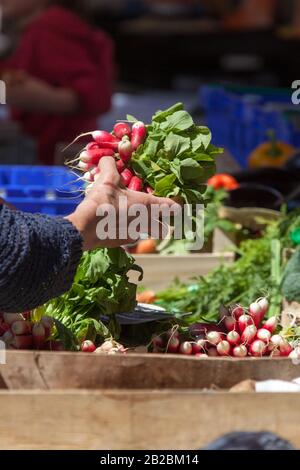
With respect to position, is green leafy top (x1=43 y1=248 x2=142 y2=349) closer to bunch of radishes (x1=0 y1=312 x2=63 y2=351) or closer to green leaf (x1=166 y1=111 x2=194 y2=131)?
bunch of radishes (x1=0 y1=312 x2=63 y2=351)

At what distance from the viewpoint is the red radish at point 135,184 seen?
2535 millimetres

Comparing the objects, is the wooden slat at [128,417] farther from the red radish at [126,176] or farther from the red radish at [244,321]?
the red radish at [126,176]

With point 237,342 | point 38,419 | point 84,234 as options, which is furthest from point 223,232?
point 38,419

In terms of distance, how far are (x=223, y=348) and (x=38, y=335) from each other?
473 millimetres

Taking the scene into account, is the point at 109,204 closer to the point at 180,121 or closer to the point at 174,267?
the point at 180,121

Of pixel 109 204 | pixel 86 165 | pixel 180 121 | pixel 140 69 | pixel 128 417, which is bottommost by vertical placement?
pixel 128 417

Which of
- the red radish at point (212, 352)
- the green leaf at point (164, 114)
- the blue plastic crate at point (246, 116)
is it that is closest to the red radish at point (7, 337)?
the red radish at point (212, 352)

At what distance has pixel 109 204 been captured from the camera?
230cm

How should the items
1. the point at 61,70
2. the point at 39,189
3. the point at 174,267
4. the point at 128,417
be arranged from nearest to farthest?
the point at 128,417 → the point at 174,267 → the point at 39,189 → the point at 61,70

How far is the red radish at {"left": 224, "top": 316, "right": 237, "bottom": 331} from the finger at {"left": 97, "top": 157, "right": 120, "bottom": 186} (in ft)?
1.66

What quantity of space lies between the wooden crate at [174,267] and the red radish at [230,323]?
47.2 inches

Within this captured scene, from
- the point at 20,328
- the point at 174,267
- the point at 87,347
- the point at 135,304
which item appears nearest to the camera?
the point at 20,328

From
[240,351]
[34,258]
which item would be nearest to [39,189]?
[240,351]

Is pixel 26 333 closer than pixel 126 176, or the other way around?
pixel 26 333
